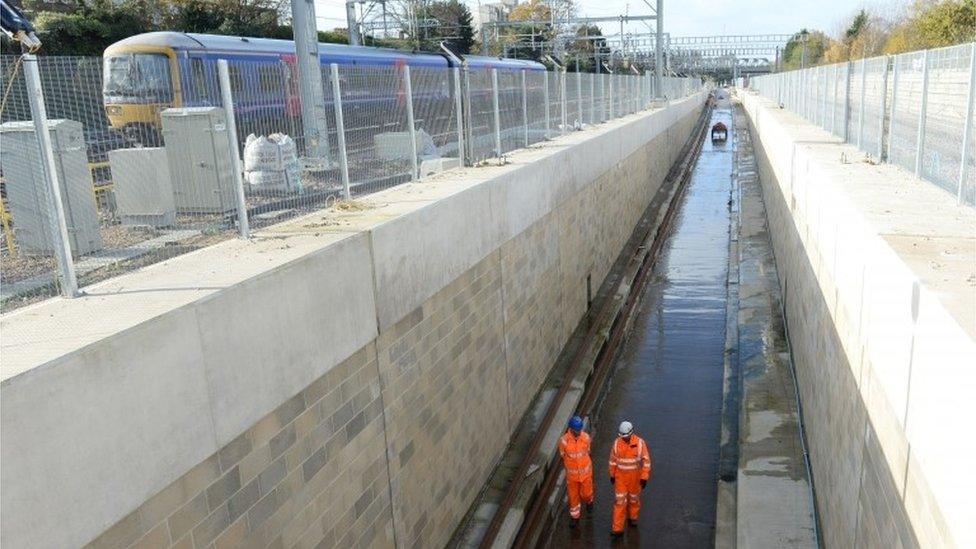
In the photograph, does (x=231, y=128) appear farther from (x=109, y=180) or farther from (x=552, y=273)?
(x=552, y=273)

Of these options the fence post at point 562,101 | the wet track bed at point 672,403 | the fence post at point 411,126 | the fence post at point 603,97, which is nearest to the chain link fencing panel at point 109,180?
the fence post at point 411,126

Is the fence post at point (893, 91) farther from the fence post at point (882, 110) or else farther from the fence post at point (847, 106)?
the fence post at point (847, 106)

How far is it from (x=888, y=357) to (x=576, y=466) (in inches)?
192

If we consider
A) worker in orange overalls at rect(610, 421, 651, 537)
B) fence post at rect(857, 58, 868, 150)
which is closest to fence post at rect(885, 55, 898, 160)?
fence post at rect(857, 58, 868, 150)

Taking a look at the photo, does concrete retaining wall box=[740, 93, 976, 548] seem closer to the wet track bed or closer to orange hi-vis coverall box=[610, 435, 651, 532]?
the wet track bed

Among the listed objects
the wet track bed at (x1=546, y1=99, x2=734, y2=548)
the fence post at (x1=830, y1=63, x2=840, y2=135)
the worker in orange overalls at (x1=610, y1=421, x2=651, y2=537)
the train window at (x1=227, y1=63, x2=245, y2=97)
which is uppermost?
the train window at (x1=227, y1=63, x2=245, y2=97)

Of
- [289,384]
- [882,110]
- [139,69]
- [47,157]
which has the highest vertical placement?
[139,69]

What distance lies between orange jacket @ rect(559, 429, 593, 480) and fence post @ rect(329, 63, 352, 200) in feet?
12.8

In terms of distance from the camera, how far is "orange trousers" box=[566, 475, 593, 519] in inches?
384

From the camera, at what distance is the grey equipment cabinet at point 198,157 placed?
20.7 ft

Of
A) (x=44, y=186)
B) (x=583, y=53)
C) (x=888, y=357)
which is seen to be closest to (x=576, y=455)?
(x=888, y=357)

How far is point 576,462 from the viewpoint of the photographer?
962cm

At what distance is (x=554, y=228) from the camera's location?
13594mm

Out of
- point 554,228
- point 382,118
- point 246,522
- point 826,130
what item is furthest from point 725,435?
point 826,130
